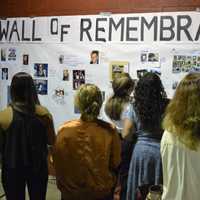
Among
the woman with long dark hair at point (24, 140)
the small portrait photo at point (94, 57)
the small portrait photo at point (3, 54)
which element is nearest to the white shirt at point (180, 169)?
the woman with long dark hair at point (24, 140)

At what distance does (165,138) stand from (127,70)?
7.96 ft

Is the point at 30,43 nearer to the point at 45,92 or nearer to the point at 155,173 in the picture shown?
the point at 45,92

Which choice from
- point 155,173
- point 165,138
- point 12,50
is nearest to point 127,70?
point 12,50

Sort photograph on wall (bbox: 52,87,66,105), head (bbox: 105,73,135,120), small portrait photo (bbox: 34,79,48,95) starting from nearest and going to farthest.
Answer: head (bbox: 105,73,135,120) < photograph on wall (bbox: 52,87,66,105) < small portrait photo (bbox: 34,79,48,95)

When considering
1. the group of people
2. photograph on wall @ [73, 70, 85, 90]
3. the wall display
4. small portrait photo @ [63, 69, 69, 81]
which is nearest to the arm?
the group of people

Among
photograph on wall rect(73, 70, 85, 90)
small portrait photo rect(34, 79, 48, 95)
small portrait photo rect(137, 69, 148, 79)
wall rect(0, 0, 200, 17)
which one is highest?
wall rect(0, 0, 200, 17)

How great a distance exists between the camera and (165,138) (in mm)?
2184

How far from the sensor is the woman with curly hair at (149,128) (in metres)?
2.82

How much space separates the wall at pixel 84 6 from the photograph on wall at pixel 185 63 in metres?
0.48

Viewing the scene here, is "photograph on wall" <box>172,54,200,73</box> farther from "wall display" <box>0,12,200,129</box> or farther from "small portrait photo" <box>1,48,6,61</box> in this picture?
"small portrait photo" <box>1,48,6,61</box>

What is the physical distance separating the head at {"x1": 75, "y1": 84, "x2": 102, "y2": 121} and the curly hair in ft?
1.06

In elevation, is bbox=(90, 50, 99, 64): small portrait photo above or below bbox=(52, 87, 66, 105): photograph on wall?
above

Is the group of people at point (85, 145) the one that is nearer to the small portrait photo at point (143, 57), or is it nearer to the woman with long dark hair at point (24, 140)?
the woman with long dark hair at point (24, 140)

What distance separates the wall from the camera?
4.31 metres
